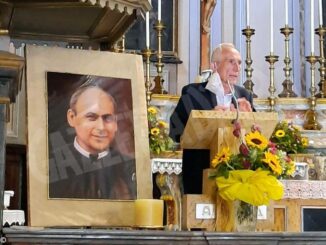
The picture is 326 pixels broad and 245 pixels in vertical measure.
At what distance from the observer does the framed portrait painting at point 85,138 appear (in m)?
4.14

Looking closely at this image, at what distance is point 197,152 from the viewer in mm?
4820

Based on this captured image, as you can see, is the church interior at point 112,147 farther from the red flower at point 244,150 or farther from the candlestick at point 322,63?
the candlestick at point 322,63

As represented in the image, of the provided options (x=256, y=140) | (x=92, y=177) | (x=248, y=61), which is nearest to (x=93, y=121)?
(x=92, y=177)

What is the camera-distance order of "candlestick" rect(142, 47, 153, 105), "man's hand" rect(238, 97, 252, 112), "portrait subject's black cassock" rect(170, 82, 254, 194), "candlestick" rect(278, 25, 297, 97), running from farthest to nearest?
1. "candlestick" rect(278, 25, 297, 97)
2. "candlestick" rect(142, 47, 153, 105)
3. "man's hand" rect(238, 97, 252, 112)
4. "portrait subject's black cassock" rect(170, 82, 254, 194)

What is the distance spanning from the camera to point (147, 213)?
13.7ft

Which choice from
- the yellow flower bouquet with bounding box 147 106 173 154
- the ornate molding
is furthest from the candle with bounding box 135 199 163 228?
the yellow flower bouquet with bounding box 147 106 173 154

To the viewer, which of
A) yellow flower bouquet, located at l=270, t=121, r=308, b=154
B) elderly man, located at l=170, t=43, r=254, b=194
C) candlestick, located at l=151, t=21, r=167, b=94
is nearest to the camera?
elderly man, located at l=170, t=43, r=254, b=194

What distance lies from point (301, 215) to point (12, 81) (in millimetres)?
3037

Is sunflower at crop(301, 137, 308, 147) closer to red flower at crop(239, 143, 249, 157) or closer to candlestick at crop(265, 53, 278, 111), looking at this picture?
candlestick at crop(265, 53, 278, 111)

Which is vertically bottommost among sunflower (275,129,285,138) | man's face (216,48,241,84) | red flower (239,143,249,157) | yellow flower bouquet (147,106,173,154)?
red flower (239,143,249,157)

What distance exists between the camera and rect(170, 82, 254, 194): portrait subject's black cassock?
15.9 ft

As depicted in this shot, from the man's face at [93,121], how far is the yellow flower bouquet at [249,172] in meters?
0.53

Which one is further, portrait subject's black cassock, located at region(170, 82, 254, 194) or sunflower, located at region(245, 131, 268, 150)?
portrait subject's black cassock, located at region(170, 82, 254, 194)

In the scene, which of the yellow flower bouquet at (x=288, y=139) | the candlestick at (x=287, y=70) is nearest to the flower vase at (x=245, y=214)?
the yellow flower bouquet at (x=288, y=139)
